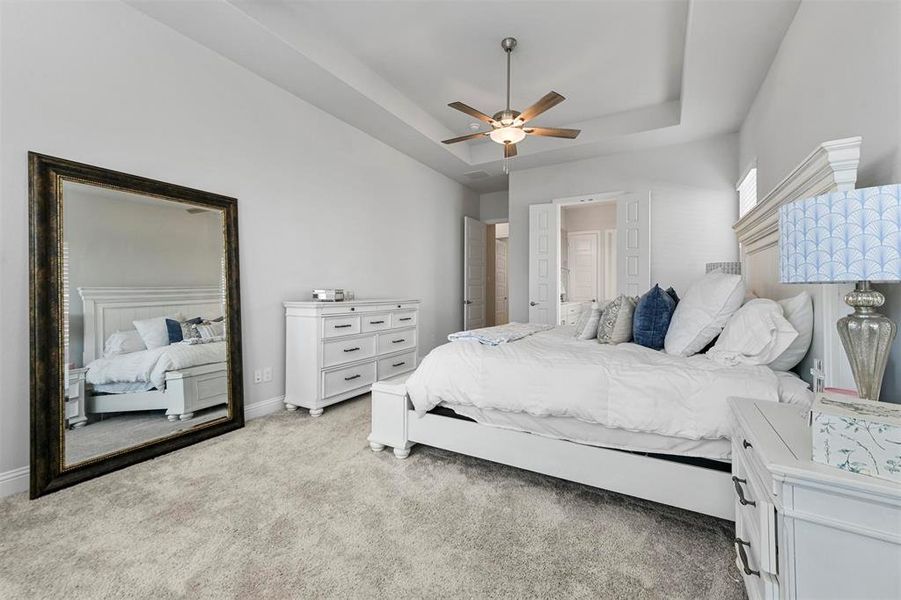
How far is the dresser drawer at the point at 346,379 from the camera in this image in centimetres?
308

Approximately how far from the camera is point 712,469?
155 cm

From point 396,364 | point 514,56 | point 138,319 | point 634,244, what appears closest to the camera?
point 138,319

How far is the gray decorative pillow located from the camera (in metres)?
2.37

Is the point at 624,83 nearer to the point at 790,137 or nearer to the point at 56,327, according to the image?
the point at 790,137

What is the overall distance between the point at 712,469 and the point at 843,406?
0.87 metres

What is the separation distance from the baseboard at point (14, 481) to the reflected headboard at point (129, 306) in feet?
1.83

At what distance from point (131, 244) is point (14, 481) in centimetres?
130

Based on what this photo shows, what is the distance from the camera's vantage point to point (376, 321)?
3600mm

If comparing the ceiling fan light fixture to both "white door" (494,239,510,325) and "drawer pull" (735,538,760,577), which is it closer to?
"drawer pull" (735,538,760,577)

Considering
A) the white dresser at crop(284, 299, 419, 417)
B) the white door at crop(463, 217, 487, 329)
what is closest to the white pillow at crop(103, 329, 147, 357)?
the white dresser at crop(284, 299, 419, 417)

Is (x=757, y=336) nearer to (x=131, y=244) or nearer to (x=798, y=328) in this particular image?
(x=798, y=328)

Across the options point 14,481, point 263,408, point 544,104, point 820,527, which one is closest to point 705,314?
point 820,527

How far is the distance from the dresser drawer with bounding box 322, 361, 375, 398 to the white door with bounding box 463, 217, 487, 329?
255cm

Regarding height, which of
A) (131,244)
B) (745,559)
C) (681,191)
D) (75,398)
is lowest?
(745,559)
